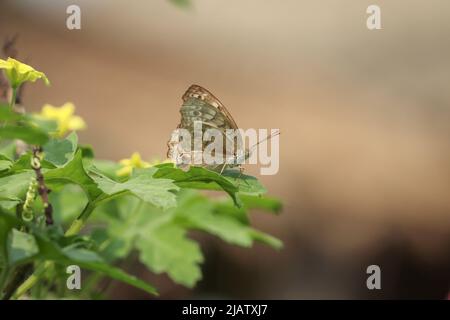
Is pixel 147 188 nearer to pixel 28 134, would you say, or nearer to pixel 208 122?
pixel 28 134

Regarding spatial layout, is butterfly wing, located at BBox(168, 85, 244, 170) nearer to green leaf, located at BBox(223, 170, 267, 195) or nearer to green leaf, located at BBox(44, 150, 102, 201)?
green leaf, located at BBox(223, 170, 267, 195)

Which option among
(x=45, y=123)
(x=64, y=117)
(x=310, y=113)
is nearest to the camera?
(x=45, y=123)

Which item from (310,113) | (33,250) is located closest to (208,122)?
(33,250)

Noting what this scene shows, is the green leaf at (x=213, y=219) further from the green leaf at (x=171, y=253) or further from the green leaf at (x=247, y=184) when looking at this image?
the green leaf at (x=247, y=184)

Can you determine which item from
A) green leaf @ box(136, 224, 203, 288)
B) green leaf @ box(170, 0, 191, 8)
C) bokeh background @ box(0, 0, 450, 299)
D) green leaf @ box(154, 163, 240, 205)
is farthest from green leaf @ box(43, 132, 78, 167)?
bokeh background @ box(0, 0, 450, 299)

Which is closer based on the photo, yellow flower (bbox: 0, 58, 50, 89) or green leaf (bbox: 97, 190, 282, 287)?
yellow flower (bbox: 0, 58, 50, 89)

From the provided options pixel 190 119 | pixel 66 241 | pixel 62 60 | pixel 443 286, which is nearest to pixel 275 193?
pixel 443 286
